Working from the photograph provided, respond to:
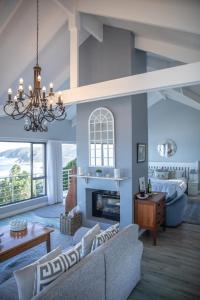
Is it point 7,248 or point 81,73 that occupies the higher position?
point 81,73

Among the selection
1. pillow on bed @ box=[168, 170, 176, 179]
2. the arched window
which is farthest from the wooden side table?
pillow on bed @ box=[168, 170, 176, 179]

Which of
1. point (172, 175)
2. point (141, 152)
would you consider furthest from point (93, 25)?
point (172, 175)

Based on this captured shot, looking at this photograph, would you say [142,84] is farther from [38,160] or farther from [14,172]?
[38,160]

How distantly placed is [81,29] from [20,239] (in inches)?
161

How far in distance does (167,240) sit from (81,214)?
1.98 m

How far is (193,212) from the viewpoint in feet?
21.5

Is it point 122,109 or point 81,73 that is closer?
point 122,109

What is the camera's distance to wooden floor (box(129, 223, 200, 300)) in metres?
2.96

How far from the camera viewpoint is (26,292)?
1.96m

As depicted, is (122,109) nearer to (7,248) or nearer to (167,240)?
(167,240)

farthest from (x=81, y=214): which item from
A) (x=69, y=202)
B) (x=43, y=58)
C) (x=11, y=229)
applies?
A: (x=43, y=58)

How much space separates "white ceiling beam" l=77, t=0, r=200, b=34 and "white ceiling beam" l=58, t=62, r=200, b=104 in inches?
20.0

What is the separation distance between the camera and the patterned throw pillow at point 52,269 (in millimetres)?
1944

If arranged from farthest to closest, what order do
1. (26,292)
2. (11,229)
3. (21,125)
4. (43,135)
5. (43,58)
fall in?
(43,135) → (21,125) → (43,58) → (11,229) → (26,292)
